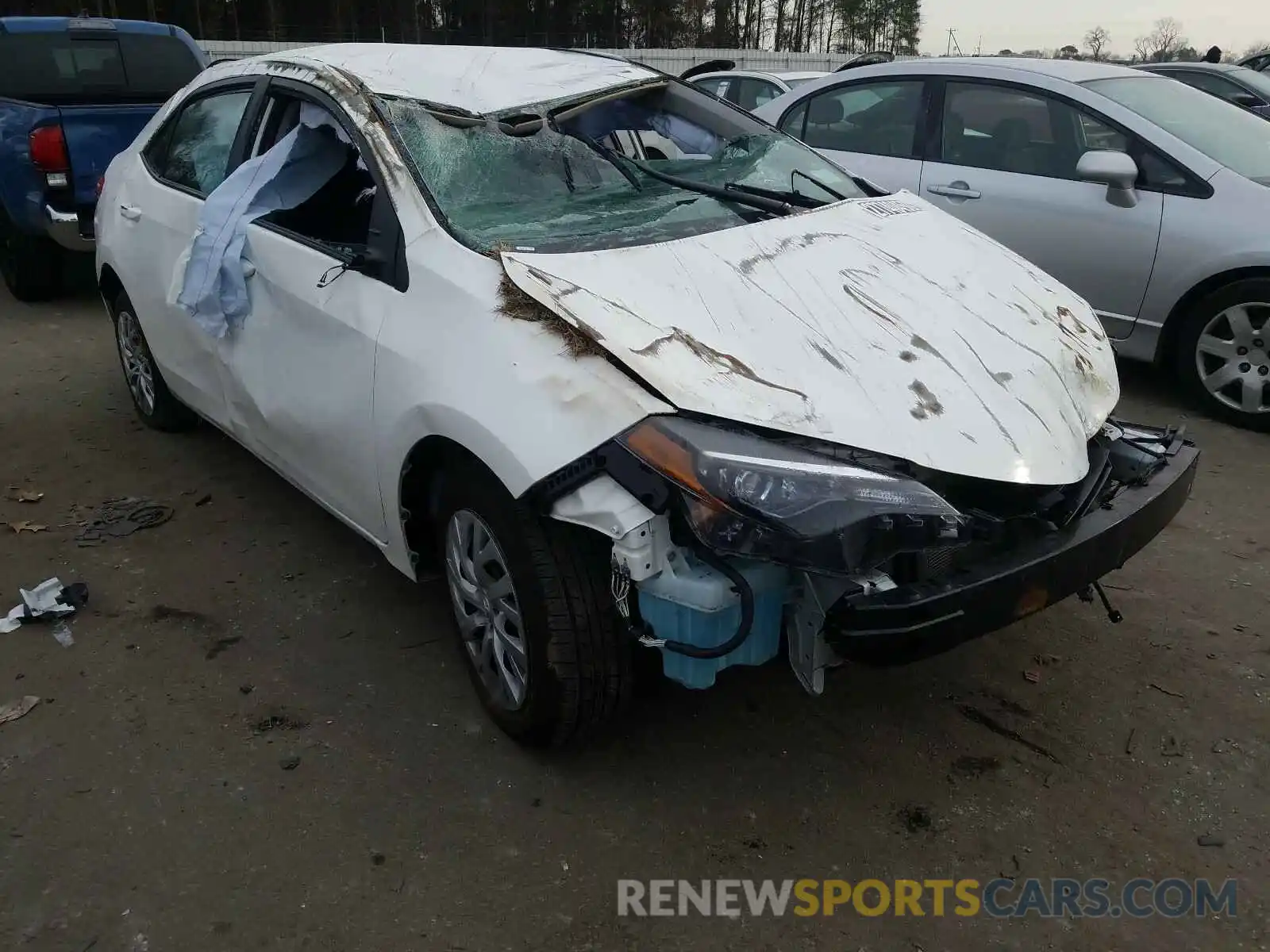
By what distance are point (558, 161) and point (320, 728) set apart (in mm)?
1819

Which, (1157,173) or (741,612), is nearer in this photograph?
(741,612)

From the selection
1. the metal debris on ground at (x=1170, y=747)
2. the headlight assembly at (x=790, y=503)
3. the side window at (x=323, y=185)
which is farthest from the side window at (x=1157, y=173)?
the side window at (x=323, y=185)

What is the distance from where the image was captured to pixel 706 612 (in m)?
2.06

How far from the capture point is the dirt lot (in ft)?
7.15

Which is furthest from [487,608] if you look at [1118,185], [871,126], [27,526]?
[871,126]

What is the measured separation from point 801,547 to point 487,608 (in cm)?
97

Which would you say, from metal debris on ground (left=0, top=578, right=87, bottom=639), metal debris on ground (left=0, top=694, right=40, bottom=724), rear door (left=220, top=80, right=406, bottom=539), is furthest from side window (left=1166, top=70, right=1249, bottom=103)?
metal debris on ground (left=0, top=694, right=40, bottom=724)

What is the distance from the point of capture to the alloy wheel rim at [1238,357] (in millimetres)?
4691

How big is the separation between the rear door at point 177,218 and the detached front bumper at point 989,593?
2.59 meters

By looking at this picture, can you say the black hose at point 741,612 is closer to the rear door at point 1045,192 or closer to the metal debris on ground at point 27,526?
the metal debris on ground at point 27,526

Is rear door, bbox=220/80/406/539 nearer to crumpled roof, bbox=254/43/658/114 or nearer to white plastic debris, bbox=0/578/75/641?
crumpled roof, bbox=254/43/658/114

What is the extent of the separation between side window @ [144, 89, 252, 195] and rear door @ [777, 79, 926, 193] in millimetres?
3141

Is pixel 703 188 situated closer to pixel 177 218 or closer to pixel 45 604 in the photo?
pixel 177 218

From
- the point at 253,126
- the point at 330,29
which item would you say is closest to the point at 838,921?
the point at 253,126
